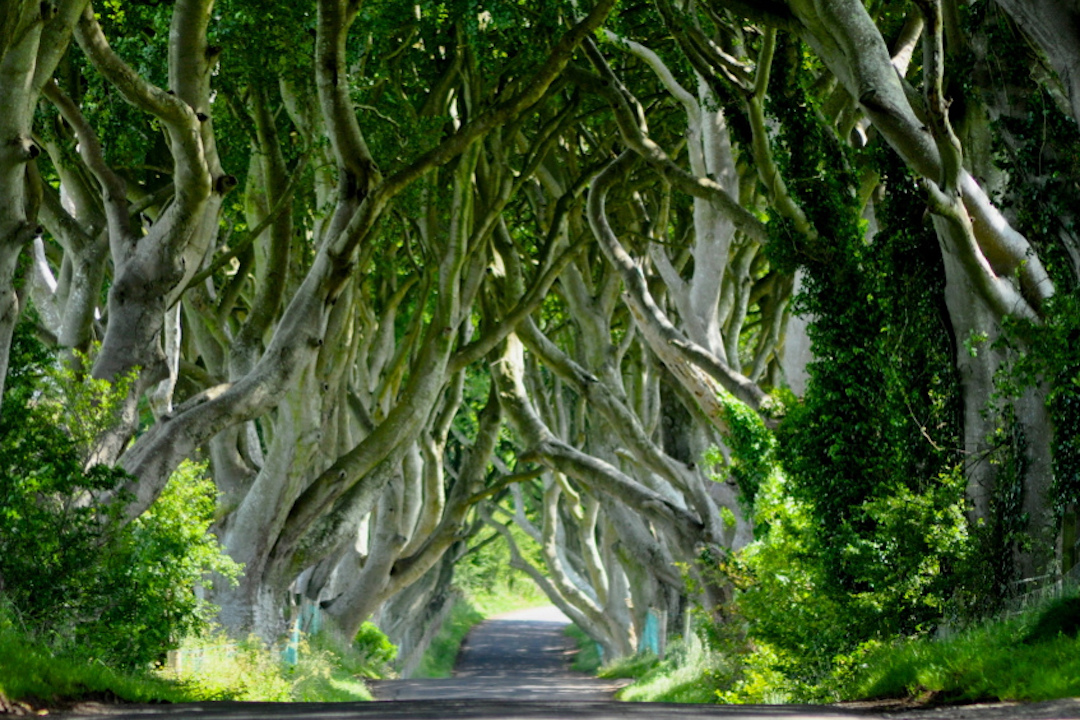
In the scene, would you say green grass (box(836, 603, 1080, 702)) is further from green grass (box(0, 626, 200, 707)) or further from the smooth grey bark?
green grass (box(0, 626, 200, 707))

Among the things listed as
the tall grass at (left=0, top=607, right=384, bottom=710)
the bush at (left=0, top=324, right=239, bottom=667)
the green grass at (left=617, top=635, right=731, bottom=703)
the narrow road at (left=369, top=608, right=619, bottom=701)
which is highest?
the bush at (left=0, top=324, right=239, bottom=667)

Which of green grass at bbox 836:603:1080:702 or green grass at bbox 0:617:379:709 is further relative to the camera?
green grass at bbox 0:617:379:709

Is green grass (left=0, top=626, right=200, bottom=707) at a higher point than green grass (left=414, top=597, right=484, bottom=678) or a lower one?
higher

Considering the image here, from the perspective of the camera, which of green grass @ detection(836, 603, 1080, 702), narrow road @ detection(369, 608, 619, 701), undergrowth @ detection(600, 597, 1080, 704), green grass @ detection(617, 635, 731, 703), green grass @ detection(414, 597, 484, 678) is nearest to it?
green grass @ detection(836, 603, 1080, 702)

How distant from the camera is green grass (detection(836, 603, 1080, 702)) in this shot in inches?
306

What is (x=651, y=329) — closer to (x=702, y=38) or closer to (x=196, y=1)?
(x=702, y=38)

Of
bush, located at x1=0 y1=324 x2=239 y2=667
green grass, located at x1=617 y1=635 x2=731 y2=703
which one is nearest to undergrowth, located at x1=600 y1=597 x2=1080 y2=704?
green grass, located at x1=617 y1=635 x2=731 y2=703

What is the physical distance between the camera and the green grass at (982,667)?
7.78 m

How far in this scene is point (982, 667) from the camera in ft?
28.2

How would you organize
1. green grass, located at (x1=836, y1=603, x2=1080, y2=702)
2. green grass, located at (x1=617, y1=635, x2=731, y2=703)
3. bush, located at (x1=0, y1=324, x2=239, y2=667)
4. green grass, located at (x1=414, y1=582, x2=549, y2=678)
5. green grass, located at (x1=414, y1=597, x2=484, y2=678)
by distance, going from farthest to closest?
green grass, located at (x1=414, y1=582, x2=549, y2=678)
green grass, located at (x1=414, y1=597, x2=484, y2=678)
green grass, located at (x1=617, y1=635, x2=731, y2=703)
bush, located at (x1=0, y1=324, x2=239, y2=667)
green grass, located at (x1=836, y1=603, x2=1080, y2=702)

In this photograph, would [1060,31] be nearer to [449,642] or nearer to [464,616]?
[449,642]

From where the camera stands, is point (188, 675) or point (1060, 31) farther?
point (188, 675)

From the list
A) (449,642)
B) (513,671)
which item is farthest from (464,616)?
Answer: (513,671)

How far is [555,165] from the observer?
67.2 ft
